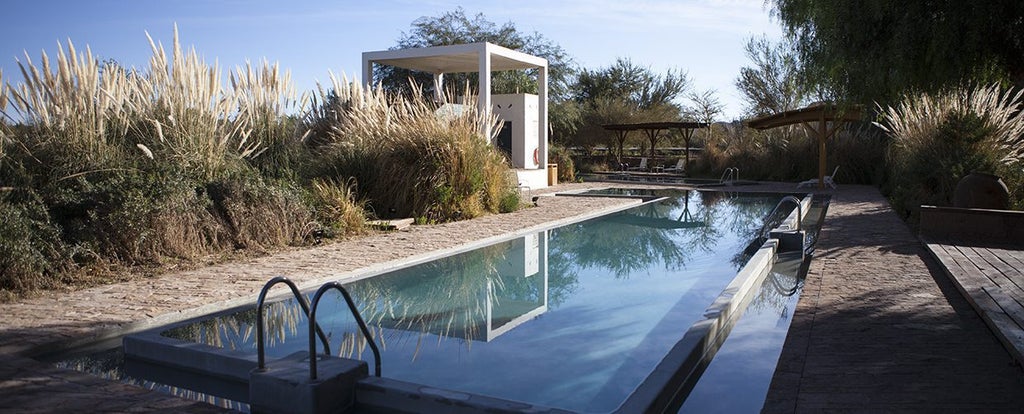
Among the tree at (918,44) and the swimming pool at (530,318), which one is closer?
the swimming pool at (530,318)

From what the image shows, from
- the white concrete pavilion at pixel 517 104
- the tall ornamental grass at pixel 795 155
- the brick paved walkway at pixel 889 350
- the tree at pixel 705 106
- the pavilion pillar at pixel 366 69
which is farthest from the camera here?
the tree at pixel 705 106

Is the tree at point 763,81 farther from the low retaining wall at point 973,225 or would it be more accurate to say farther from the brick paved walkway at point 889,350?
the brick paved walkway at point 889,350

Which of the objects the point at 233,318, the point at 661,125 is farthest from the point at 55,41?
the point at 661,125

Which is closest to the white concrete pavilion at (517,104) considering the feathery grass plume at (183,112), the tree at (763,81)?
the feathery grass plume at (183,112)

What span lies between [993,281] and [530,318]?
12.2 feet

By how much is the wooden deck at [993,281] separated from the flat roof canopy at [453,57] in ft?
34.8

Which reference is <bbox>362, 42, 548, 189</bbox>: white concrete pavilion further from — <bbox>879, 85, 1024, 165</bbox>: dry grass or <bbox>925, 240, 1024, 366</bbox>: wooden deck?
<bbox>925, 240, 1024, 366</bbox>: wooden deck

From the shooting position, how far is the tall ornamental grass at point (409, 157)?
1082cm

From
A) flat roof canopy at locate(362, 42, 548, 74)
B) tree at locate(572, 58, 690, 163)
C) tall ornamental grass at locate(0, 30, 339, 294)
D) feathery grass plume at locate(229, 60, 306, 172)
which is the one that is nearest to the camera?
tall ornamental grass at locate(0, 30, 339, 294)

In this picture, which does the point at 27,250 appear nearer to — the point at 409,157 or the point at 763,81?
the point at 409,157

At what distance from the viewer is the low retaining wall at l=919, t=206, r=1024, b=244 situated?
8141 mm

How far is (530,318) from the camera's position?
5930 millimetres

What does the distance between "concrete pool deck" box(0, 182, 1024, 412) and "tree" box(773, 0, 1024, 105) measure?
1683 millimetres

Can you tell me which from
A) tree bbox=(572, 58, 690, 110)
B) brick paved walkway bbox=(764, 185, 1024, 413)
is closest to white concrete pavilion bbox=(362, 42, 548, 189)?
brick paved walkway bbox=(764, 185, 1024, 413)
